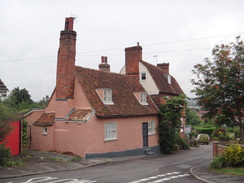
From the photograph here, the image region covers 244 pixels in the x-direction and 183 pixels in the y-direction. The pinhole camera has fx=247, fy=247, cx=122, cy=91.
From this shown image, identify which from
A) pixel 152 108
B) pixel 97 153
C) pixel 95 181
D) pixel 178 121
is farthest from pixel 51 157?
pixel 178 121

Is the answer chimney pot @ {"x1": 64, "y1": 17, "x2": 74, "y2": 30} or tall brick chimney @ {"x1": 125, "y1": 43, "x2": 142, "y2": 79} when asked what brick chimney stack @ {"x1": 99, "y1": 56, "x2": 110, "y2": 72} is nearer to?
tall brick chimney @ {"x1": 125, "y1": 43, "x2": 142, "y2": 79}

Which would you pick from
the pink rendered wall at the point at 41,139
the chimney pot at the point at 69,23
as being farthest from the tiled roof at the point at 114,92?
the pink rendered wall at the point at 41,139

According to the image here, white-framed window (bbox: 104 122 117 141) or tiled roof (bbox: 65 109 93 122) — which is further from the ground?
tiled roof (bbox: 65 109 93 122)

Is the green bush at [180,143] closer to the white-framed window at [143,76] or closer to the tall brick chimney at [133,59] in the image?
the white-framed window at [143,76]

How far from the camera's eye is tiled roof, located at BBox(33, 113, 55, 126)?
66.6 ft

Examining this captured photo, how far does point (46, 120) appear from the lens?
820 inches

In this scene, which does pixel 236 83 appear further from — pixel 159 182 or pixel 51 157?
pixel 51 157

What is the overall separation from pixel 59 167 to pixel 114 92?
909 centimetres

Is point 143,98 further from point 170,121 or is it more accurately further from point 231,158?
point 231,158

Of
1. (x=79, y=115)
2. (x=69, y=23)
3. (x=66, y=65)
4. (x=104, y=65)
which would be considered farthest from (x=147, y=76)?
(x=79, y=115)

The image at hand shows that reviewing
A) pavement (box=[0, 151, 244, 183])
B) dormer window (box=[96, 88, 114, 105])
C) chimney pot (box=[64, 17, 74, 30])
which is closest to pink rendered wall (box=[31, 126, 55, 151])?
pavement (box=[0, 151, 244, 183])

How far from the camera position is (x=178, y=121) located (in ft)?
79.3

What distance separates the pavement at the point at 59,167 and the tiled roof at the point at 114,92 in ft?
11.7

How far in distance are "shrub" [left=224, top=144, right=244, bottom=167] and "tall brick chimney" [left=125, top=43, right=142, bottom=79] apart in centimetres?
1503
